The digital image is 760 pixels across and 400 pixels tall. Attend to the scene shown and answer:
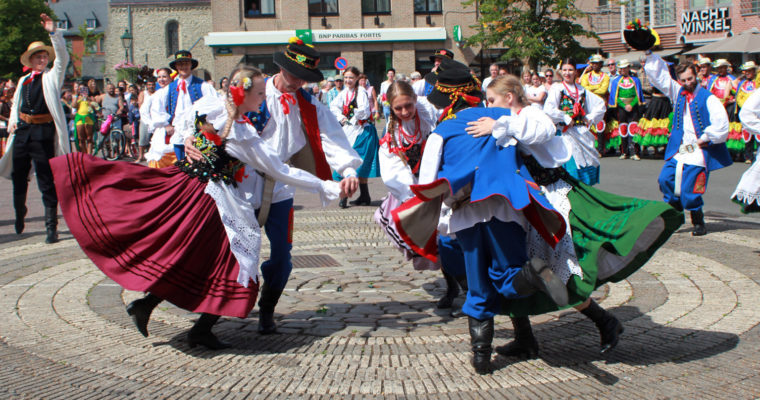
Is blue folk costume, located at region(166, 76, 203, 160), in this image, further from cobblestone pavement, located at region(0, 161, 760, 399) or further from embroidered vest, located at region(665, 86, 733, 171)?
embroidered vest, located at region(665, 86, 733, 171)

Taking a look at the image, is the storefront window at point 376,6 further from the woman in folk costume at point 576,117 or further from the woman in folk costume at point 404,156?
the woman in folk costume at point 404,156

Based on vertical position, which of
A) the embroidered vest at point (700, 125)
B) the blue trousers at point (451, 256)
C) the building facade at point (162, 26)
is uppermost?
the building facade at point (162, 26)

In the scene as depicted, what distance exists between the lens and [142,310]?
180 inches

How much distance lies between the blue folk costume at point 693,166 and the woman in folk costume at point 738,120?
22.7 feet

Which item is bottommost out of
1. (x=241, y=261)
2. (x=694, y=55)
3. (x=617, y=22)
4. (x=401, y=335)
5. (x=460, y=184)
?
(x=401, y=335)

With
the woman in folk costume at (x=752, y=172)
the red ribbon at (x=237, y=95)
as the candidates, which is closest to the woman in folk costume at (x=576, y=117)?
the woman in folk costume at (x=752, y=172)

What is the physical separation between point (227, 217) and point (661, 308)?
120 inches

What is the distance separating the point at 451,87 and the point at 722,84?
12.0 metres

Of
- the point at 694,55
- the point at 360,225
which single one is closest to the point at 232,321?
the point at 360,225

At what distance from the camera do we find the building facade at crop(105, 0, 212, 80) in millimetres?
54594

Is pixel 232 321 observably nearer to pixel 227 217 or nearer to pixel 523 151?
pixel 227 217

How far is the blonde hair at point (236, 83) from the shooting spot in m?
4.46

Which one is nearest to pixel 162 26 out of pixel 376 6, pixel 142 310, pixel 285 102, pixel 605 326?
pixel 376 6

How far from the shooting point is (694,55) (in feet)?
80.1
